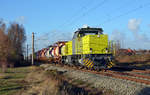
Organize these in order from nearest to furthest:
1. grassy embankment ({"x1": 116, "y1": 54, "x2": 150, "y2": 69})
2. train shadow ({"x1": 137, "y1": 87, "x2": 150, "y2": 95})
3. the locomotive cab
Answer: train shadow ({"x1": 137, "y1": 87, "x2": 150, "y2": 95}) → the locomotive cab → grassy embankment ({"x1": 116, "y1": 54, "x2": 150, "y2": 69})

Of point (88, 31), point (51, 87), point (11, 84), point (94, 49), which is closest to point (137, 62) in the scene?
point (88, 31)

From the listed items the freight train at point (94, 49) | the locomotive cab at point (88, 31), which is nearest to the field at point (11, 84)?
the freight train at point (94, 49)

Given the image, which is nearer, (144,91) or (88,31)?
(144,91)

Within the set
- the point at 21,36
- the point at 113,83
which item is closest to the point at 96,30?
the point at 113,83

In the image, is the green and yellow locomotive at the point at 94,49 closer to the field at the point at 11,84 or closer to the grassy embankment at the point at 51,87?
the grassy embankment at the point at 51,87

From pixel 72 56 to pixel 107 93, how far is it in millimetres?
10564

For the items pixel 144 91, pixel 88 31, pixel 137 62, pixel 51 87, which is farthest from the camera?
pixel 137 62

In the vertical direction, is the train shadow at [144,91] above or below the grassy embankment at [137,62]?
below

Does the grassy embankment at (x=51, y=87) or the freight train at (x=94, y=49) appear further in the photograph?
the freight train at (x=94, y=49)

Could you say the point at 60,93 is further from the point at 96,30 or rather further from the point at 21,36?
the point at 21,36

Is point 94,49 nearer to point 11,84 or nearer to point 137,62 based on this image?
point 11,84

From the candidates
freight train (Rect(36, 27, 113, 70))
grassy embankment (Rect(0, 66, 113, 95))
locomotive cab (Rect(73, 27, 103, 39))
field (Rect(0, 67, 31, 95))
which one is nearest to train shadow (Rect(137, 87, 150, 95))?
grassy embankment (Rect(0, 66, 113, 95))

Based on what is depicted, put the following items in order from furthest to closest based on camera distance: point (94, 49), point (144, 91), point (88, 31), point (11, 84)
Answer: point (88, 31) < point (94, 49) < point (11, 84) < point (144, 91)

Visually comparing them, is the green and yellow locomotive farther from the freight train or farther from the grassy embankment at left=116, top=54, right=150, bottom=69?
the grassy embankment at left=116, top=54, right=150, bottom=69
